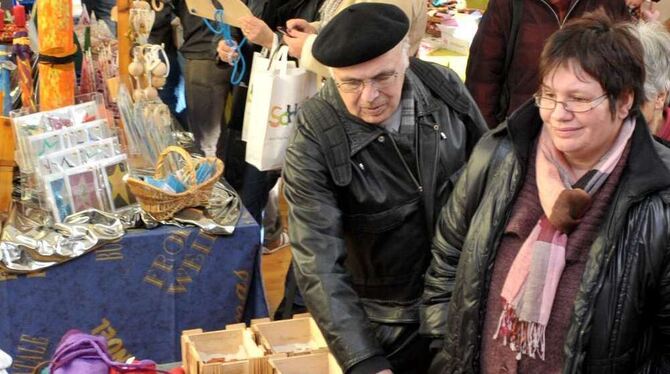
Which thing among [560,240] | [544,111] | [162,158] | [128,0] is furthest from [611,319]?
[128,0]

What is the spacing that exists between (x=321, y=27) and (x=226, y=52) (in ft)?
2.87

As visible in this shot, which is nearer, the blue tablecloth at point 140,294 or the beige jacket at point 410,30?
the blue tablecloth at point 140,294

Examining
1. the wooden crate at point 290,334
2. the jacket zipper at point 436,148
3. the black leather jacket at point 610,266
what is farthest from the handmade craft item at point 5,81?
the black leather jacket at point 610,266

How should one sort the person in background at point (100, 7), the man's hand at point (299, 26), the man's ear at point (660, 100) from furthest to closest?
the person in background at point (100, 7), the man's hand at point (299, 26), the man's ear at point (660, 100)

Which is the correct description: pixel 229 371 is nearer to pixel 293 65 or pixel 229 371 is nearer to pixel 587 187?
pixel 587 187

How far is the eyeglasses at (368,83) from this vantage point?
2521mm

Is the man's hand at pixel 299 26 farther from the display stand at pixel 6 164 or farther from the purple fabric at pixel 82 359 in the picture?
the purple fabric at pixel 82 359

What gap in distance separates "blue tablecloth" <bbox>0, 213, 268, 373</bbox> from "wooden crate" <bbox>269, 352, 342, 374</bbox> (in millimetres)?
1029

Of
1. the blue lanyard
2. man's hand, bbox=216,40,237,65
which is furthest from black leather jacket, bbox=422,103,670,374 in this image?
man's hand, bbox=216,40,237,65

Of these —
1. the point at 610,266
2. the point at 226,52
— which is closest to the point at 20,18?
the point at 226,52

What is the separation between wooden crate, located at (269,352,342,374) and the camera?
2.41 m

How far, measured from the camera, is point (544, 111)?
215 cm

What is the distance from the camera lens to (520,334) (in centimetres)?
219

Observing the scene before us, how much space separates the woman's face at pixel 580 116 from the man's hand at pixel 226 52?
2.46 metres
